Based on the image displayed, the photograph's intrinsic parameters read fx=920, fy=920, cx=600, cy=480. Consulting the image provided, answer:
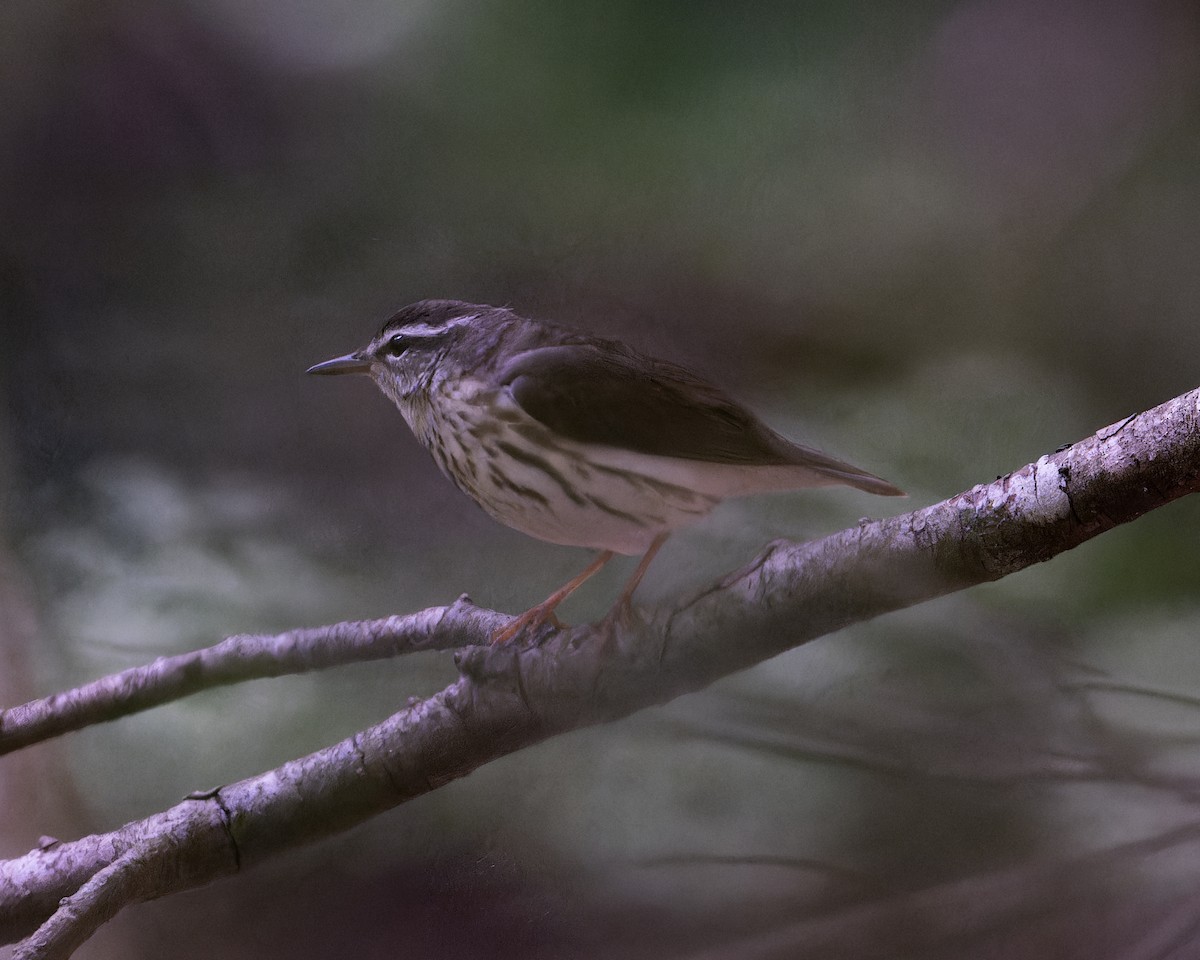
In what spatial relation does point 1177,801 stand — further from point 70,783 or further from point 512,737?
point 70,783

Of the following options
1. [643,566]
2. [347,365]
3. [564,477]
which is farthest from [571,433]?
[347,365]

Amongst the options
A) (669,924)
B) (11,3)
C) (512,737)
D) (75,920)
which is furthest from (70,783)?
(11,3)

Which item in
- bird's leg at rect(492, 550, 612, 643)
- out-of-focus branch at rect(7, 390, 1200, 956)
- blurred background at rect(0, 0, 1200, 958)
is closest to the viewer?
out-of-focus branch at rect(7, 390, 1200, 956)

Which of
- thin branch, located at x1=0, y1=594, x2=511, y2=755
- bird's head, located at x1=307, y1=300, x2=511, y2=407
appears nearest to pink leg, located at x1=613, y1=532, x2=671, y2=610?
thin branch, located at x1=0, y1=594, x2=511, y2=755

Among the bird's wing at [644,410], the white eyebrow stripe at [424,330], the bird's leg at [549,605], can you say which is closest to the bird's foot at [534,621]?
the bird's leg at [549,605]

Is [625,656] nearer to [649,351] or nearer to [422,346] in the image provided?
[649,351]

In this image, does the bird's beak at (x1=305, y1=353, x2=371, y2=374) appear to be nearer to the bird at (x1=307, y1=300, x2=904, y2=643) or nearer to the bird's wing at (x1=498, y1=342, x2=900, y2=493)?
the bird at (x1=307, y1=300, x2=904, y2=643)
